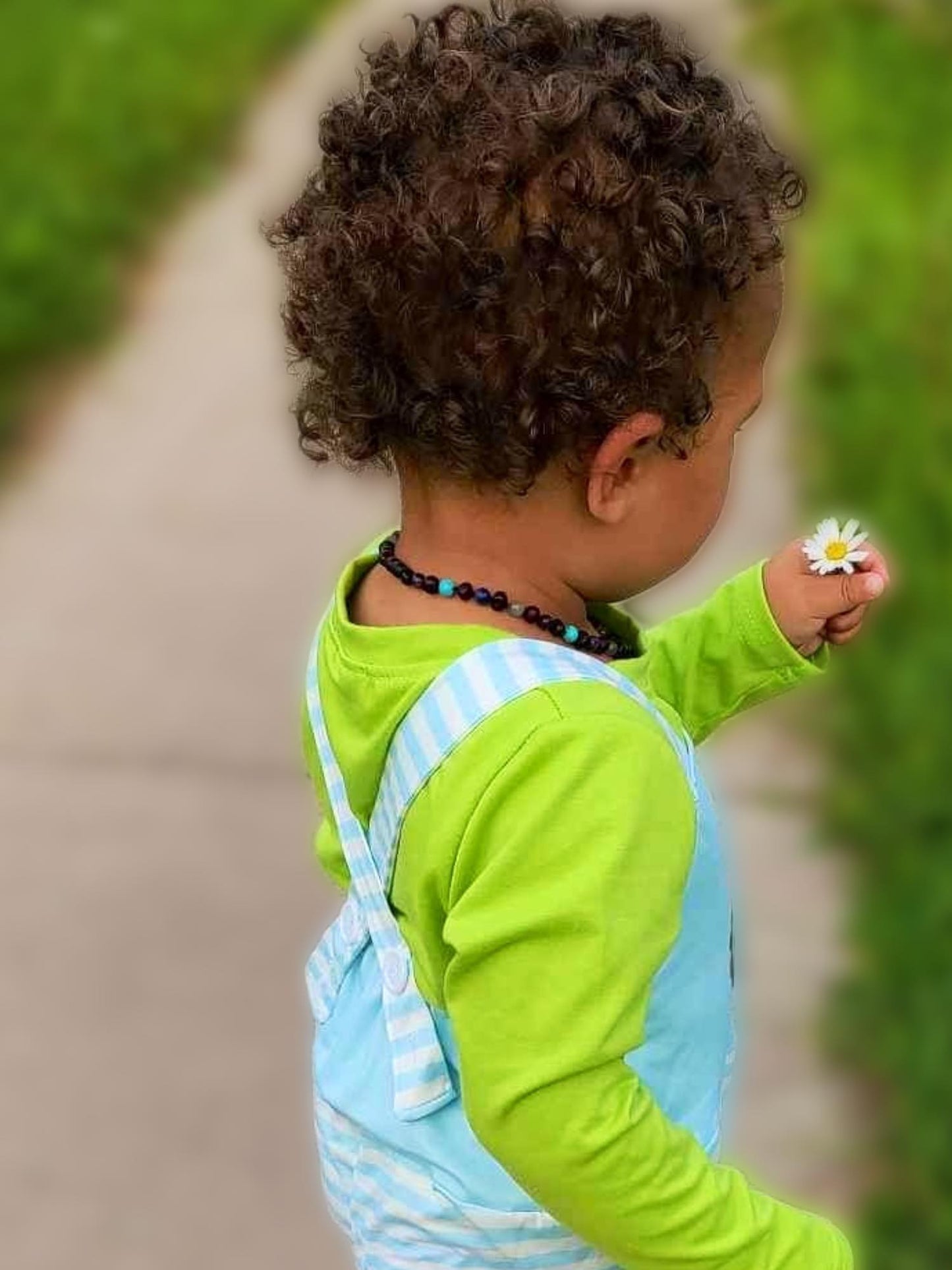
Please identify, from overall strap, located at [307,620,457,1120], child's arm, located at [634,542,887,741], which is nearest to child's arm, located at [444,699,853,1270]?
overall strap, located at [307,620,457,1120]

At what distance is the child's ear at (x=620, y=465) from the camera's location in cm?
140

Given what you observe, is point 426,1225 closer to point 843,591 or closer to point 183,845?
point 843,591

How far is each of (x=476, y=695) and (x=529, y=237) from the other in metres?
0.31

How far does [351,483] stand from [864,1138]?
254 centimetres

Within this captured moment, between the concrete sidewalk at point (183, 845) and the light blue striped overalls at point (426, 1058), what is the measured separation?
4.29ft

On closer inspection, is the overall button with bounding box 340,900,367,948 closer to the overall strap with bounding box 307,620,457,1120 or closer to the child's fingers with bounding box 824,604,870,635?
the overall strap with bounding box 307,620,457,1120

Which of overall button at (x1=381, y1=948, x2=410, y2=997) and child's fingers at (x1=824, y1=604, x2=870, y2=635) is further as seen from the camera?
child's fingers at (x1=824, y1=604, x2=870, y2=635)

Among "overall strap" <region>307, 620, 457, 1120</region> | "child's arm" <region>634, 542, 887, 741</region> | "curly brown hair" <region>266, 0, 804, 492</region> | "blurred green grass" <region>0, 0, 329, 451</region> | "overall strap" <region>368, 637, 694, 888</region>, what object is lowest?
"overall strap" <region>307, 620, 457, 1120</region>

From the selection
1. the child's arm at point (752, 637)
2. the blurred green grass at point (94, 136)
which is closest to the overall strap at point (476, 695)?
the child's arm at point (752, 637)

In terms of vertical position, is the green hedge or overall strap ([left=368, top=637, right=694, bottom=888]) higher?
the green hedge

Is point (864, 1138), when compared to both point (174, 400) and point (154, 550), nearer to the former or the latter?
point (154, 550)

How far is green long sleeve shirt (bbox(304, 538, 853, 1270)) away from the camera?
129cm

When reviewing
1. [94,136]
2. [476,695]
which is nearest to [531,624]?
[476,695]

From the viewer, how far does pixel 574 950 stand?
128 cm
